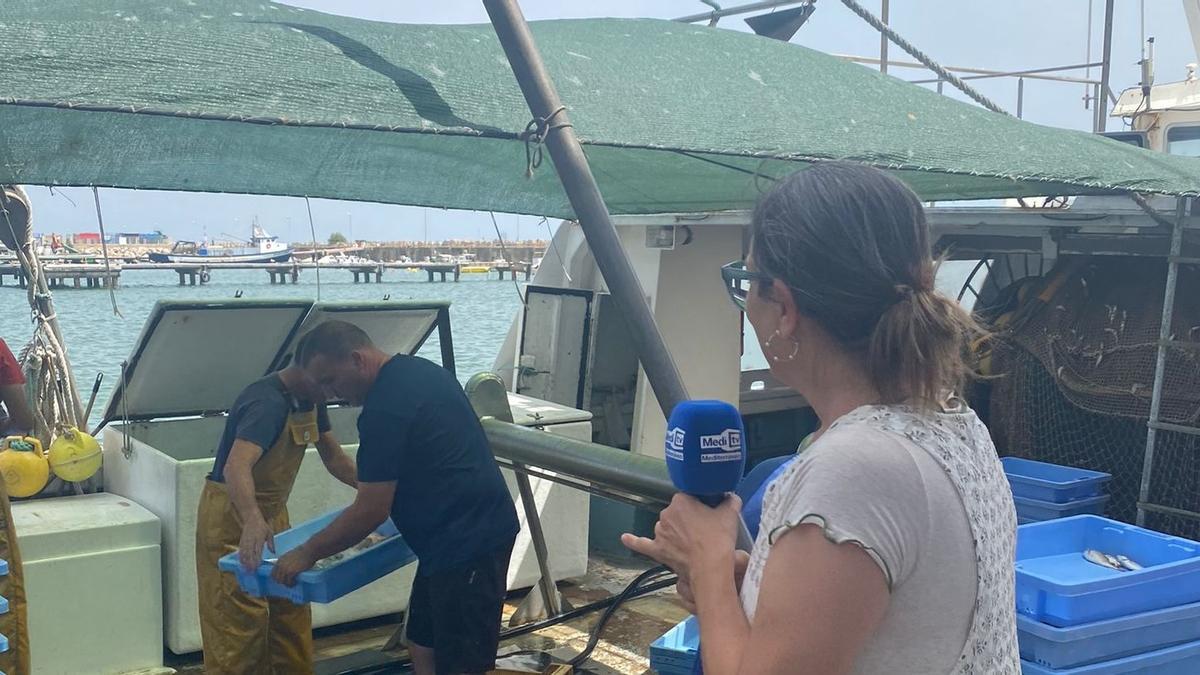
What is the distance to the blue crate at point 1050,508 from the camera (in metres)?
4.69

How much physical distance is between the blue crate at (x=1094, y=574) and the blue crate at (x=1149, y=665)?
142 mm

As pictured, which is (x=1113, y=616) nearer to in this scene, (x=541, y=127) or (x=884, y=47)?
(x=541, y=127)

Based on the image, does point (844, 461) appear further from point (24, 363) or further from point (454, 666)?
point (24, 363)

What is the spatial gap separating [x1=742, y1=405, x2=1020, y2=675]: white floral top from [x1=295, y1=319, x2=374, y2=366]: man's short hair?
109 inches

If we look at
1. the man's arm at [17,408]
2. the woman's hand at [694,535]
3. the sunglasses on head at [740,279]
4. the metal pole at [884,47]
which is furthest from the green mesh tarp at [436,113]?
the metal pole at [884,47]

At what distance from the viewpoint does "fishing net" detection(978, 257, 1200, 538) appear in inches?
205

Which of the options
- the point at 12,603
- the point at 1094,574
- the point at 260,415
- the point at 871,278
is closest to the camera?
the point at 871,278

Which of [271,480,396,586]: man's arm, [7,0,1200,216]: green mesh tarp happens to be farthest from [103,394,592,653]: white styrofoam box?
[7,0,1200,216]: green mesh tarp

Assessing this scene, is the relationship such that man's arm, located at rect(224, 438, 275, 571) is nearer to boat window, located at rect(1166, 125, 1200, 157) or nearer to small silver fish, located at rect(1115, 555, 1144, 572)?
small silver fish, located at rect(1115, 555, 1144, 572)

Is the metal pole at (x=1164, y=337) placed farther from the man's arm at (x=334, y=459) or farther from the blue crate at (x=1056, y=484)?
the man's arm at (x=334, y=459)

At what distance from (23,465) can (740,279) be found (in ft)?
14.9

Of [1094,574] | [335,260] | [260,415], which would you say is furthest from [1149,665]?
[335,260]

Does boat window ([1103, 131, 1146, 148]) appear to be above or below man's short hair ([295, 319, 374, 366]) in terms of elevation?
above

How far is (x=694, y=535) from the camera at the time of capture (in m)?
1.43
